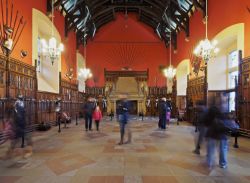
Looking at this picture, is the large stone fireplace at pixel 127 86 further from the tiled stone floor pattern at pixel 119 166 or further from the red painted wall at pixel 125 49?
the tiled stone floor pattern at pixel 119 166

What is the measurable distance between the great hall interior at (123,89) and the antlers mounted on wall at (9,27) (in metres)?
0.03

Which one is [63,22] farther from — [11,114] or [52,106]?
[11,114]

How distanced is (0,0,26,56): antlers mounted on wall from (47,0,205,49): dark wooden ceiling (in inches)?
117

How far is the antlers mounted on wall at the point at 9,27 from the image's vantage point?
303 inches

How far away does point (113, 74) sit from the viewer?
71.8 ft

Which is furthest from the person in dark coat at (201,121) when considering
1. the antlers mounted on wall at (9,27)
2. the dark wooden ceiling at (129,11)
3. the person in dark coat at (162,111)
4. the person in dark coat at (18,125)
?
the dark wooden ceiling at (129,11)

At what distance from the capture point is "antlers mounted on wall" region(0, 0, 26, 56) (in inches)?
303

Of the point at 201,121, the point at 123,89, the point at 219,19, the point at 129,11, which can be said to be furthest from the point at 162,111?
the point at 129,11

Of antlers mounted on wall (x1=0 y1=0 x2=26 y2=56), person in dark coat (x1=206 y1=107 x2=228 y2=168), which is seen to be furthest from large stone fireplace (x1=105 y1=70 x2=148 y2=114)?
person in dark coat (x1=206 y1=107 x2=228 y2=168)

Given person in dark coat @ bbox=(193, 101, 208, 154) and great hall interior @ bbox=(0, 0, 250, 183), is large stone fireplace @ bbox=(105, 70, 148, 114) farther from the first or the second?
person in dark coat @ bbox=(193, 101, 208, 154)

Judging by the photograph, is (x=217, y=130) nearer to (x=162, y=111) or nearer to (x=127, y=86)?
(x=162, y=111)

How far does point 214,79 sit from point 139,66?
10244 mm

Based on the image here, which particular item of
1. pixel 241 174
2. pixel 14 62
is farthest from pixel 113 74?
pixel 241 174

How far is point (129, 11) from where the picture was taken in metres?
21.3
